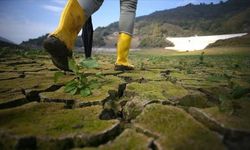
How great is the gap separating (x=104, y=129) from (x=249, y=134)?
1.72 ft

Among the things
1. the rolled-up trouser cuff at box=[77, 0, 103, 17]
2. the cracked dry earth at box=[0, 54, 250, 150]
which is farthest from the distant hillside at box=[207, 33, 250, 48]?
the cracked dry earth at box=[0, 54, 250, 150]

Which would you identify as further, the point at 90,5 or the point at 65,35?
the point at 90,5

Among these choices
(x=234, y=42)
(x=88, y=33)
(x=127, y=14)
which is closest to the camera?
(x=127, y=14)

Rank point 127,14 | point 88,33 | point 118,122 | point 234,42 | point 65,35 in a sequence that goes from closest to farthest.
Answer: point 118,122 < point 65,35 < point 127,14 < point 88,33 < point 234,42

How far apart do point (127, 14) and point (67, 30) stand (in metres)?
0.72

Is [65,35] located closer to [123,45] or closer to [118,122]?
[123,45]

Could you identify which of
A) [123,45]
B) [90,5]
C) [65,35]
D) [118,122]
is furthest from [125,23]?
[118,122]

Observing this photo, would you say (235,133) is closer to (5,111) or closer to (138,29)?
(5,111)

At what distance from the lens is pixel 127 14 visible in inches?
106

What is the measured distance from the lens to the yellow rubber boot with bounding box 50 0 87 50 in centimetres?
214

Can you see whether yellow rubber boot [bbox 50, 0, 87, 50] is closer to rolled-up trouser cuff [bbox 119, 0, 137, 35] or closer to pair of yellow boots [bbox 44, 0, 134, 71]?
pair of yellow boots [bbox 44, 0, 134, 71]

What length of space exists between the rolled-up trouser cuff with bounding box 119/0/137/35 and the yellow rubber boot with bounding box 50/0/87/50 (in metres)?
0.53

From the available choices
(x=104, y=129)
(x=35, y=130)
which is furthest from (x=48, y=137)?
(x=104, y=129)

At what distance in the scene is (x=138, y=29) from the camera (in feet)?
77.0
